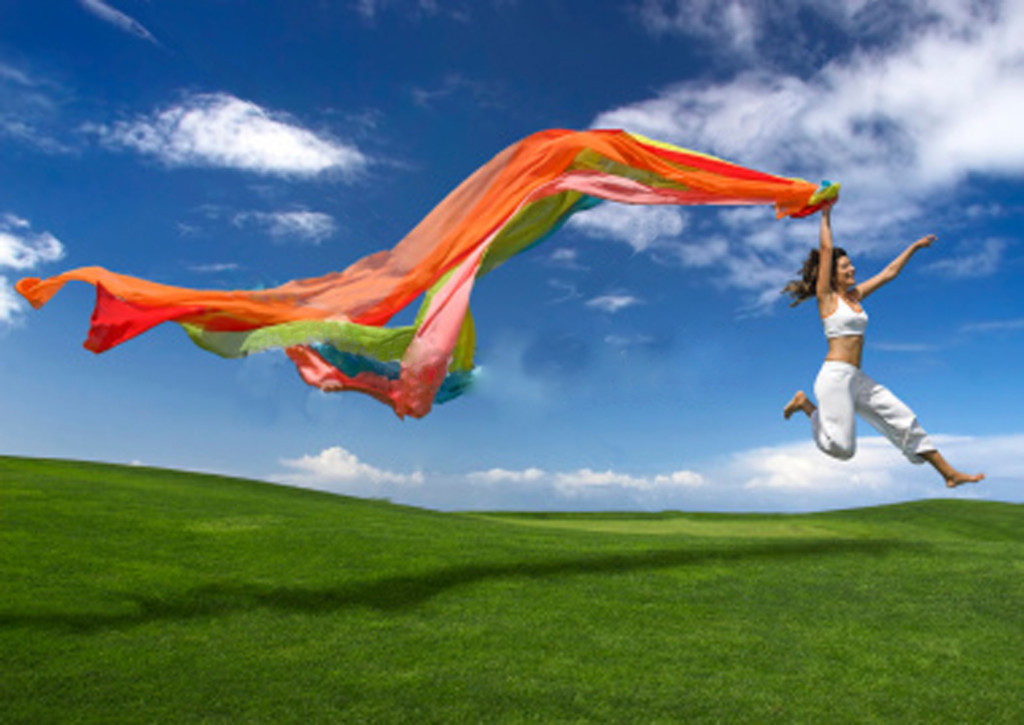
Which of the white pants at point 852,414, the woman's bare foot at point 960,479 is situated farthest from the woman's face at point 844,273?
the woman's bare foot at point 960,479

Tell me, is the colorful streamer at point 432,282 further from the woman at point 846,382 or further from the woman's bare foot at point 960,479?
the woman's bare foot at point 960,479

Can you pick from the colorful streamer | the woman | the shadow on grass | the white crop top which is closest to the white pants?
the woman

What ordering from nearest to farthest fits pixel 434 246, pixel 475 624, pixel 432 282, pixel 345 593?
1. pixel 475 624
2. pixel 345 593
3. pixel 432 282
4. pixel 434 246

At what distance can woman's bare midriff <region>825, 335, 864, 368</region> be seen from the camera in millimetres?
8477

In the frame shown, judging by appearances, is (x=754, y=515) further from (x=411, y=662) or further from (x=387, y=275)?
(x=411, y=662)

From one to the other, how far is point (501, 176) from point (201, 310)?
10.6 ft

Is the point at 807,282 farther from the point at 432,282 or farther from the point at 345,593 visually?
the point at 345,593

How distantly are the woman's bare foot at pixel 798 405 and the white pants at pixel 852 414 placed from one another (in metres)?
0.13

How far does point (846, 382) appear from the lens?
27.4 ft

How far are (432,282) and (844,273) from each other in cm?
425

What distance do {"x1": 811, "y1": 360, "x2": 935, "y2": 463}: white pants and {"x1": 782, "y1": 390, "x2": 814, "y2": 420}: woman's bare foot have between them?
5.1 inches

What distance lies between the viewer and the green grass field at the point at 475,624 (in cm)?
504

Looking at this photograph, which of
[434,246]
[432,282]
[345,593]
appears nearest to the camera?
[345,593]

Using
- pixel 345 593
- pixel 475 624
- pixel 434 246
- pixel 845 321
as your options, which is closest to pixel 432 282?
pixel 434 246
